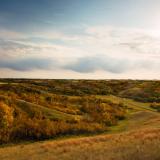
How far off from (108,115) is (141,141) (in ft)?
62.3

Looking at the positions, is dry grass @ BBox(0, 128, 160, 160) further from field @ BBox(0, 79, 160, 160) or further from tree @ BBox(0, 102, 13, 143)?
tree @ BBox(0, 102, 13, 143)

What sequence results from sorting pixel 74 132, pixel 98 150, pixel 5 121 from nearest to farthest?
pixel 98 150
pixel 5 121
pixel 74 132

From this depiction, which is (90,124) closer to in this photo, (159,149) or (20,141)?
(20,141)

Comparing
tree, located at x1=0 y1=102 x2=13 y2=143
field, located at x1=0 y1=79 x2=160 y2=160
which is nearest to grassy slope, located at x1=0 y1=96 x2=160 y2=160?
field, located at x1=0 y1=79 x2=160 y2=160

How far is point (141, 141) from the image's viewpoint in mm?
20828

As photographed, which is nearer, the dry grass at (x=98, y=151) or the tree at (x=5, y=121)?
the dry grass at (x=98, y=151)

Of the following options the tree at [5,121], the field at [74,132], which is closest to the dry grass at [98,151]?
the field at [74,132]

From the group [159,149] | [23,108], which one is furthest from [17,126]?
[159,149]

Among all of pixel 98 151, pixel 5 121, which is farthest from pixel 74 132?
pixel 98 151

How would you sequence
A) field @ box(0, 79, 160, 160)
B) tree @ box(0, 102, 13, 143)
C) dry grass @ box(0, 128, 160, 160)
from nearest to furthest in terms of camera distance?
dry grass @ box(0, 128, 160, 160) < field @ box(0, 79, 160, 160) < tree @ box(0, 102, 13, 143)

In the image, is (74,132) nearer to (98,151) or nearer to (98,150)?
(98,150)

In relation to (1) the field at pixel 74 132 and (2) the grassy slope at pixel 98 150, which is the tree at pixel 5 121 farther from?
(2) the grassy slope at pixel 98 150

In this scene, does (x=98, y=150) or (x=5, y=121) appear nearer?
(x=98, y=150)

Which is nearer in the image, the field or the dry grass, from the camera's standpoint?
the dry grass
